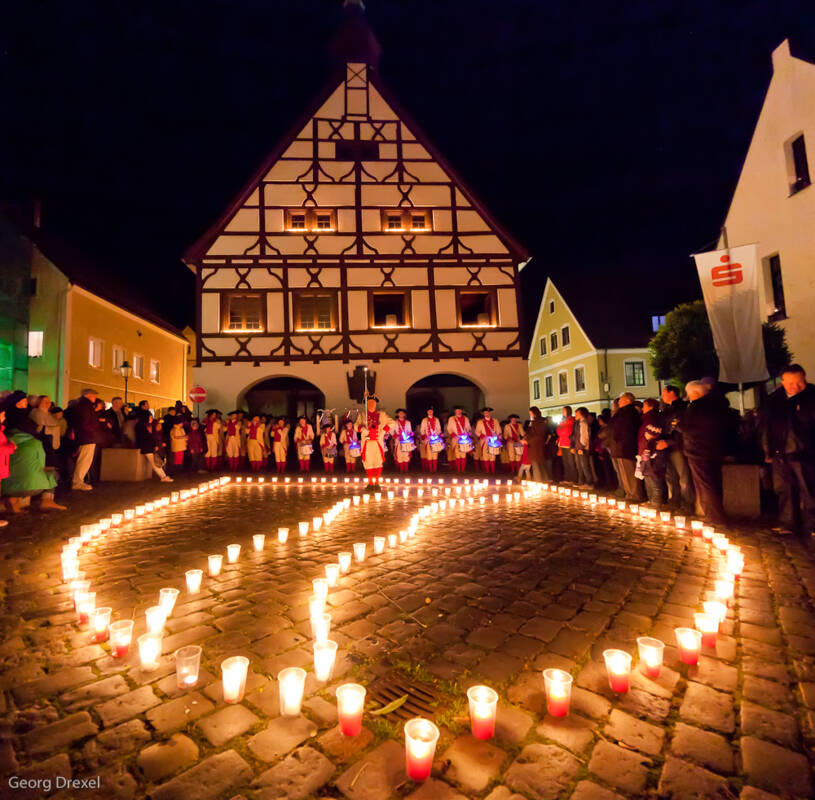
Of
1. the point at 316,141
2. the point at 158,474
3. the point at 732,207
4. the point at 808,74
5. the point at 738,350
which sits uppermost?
the point at 316,141

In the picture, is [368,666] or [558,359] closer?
[368,666]

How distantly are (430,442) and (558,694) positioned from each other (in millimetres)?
11919

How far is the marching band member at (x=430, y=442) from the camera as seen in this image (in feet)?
46.5

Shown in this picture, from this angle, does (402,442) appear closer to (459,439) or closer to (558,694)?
(459,439)

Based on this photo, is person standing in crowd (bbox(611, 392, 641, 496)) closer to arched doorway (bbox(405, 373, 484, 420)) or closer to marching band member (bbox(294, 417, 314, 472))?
marching band member (bbox(294, 417, 314, 472))

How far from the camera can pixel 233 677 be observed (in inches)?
94.6

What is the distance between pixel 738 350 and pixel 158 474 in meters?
12.9

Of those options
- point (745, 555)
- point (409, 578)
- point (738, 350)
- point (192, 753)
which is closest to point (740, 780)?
point (192, 753)

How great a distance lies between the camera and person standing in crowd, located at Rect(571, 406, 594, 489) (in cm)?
976

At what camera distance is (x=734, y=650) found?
294 cm

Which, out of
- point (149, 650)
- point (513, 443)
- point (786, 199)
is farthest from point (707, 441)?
point (786, 199)

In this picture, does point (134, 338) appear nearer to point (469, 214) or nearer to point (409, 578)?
point (469, 214)

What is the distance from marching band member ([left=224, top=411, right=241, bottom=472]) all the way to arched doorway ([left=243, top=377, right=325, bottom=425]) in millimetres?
6488

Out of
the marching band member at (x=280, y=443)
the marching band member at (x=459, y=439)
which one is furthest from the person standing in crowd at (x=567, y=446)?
the marching band member at (x=280, y=443)
